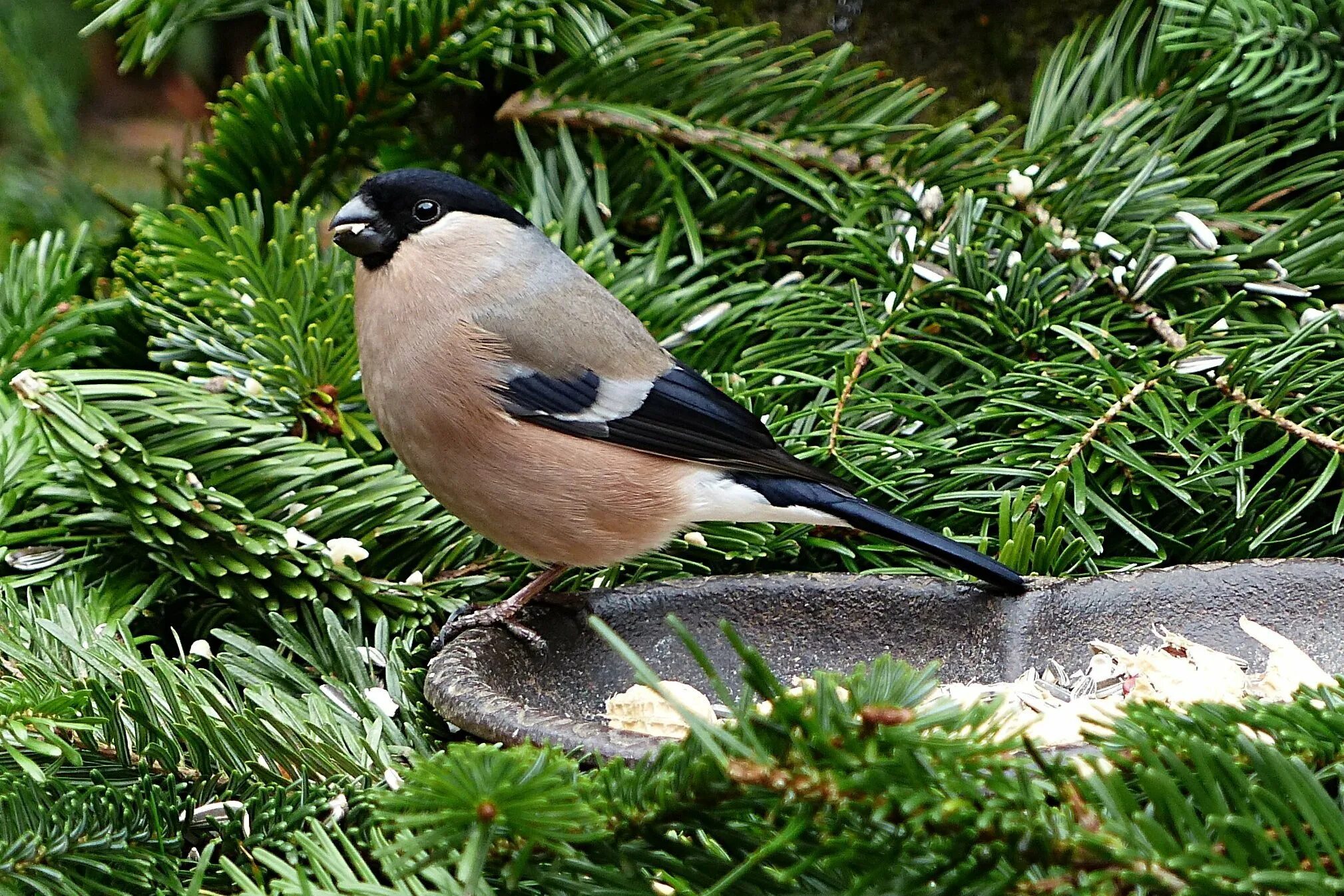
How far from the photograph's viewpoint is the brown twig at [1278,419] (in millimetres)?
1896

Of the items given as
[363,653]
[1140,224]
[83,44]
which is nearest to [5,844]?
[363,653]

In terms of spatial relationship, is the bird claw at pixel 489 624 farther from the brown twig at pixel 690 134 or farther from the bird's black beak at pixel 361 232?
the brown twig at pixel 690 134

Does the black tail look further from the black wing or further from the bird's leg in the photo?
the bird's leg

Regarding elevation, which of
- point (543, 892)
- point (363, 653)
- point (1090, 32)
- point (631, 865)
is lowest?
point (363, 653)

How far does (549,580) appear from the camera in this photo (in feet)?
6.61

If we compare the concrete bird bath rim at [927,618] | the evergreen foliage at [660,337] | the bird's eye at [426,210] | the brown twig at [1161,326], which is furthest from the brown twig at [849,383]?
the bird's eye at [426,210]

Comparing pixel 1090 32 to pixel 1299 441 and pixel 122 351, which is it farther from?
pixel 122 351

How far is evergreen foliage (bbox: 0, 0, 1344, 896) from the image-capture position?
119cm

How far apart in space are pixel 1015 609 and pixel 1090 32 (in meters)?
1.34

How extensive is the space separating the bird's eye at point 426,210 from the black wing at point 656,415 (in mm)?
Answer: 353

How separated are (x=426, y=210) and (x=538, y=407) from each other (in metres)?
0.44

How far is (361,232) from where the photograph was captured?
7.10ft

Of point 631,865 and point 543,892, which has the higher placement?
point 631,865

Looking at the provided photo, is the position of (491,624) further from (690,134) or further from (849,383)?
(690,134)
